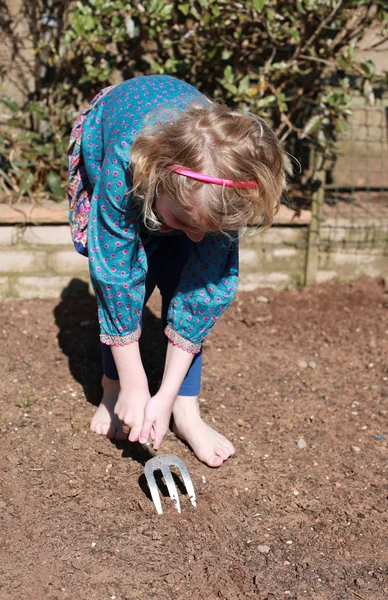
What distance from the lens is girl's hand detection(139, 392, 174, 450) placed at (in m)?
2.14

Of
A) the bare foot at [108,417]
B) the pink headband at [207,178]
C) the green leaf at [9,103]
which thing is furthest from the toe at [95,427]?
the green leaf at [9,103]

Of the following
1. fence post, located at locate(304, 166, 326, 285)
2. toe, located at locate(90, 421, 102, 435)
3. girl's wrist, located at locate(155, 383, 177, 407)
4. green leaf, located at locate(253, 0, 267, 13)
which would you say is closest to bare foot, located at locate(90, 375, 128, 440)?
toe, located at locate(90, 421, 102, 435)

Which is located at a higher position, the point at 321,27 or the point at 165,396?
the point at 321,27

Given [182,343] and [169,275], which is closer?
[182,343]

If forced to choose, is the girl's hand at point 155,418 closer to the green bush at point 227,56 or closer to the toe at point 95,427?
the toe at point 95,427

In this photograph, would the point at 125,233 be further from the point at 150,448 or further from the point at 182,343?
the point at 150,448

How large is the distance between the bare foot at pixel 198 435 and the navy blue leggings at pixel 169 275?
50 mm

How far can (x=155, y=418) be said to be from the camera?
2.15 meters

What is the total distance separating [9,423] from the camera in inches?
102

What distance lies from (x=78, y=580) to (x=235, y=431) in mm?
919

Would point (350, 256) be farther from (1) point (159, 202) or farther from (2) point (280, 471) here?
(1) point (159, 202)

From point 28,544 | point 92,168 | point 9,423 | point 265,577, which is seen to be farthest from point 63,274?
point 265,577

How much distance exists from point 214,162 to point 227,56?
217 cm

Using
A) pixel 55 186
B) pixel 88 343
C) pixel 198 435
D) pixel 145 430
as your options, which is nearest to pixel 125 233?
pixel 145 430
